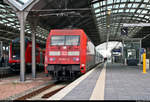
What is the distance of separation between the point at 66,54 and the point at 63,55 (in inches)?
7.9

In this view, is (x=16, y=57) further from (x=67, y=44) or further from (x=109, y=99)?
(x=109, y=99)

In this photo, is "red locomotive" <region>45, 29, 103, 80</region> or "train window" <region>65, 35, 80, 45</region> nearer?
"red locomotive" <region>45, 29, 103, 80</region>

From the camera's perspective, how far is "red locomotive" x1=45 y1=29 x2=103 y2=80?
12.1 metres

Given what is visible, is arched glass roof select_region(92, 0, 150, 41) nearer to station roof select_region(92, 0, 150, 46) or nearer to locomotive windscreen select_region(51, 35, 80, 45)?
station roof select_region(92, 0, 150, 46)

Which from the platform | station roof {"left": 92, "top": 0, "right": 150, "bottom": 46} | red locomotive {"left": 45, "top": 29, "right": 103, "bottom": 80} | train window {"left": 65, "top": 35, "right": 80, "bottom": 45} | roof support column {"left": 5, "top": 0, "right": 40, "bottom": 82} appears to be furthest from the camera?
station roof {"left": 92, "top": 0, "right": 150, "bottom": 46}

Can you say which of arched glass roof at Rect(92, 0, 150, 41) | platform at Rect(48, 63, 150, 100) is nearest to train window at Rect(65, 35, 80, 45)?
platform at Rect(48, 63, 150, 100)

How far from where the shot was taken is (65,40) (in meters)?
12.5

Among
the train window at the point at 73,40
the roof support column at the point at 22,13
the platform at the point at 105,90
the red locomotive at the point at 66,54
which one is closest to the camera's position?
the platform at the point at 105,90

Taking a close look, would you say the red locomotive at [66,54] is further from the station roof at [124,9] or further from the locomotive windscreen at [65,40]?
the station roof at [124,9]

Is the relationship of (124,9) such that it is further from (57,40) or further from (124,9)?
(57,40)

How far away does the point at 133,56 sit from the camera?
26.8 meters

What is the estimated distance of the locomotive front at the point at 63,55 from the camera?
39.7ft

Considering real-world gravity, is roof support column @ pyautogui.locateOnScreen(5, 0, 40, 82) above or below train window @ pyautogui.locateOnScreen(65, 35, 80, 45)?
above

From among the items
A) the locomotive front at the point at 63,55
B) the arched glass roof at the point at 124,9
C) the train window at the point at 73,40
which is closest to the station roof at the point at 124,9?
the arched glass roof at the point at 124,9
